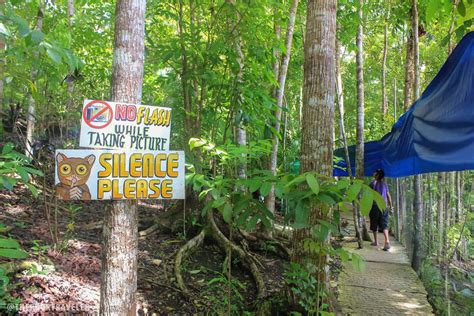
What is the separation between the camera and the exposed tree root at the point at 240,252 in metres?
4.79

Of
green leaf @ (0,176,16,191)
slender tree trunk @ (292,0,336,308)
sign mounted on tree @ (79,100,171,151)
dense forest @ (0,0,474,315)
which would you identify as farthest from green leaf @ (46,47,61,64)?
slender tree trunk @ (292,0,336,308)

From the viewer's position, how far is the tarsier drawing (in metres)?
2.21

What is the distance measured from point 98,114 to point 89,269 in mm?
2553

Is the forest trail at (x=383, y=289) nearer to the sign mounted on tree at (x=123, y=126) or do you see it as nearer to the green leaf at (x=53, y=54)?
the sign mounted on tree at (x=123, y=126)

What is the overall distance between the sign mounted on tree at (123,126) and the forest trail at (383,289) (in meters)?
2.89

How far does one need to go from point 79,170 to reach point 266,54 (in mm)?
3529

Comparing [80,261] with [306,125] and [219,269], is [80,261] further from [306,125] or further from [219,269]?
[306,125]

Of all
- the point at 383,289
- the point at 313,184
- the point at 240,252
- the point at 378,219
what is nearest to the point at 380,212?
the point at 378,219

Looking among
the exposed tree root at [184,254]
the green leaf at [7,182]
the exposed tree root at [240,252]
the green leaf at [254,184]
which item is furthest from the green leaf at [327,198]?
the exposed tree root at [184,254]

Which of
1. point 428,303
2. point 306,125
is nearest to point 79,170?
point 306,125

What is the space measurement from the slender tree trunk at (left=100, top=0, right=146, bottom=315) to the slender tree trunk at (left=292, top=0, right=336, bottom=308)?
163cm

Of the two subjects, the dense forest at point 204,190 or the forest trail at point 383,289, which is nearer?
the dense forest at point 204,190

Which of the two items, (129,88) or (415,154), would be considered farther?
(415,154)

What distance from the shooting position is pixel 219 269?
5.43 metres
